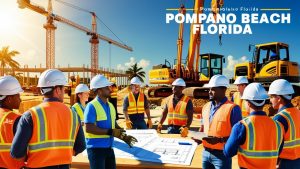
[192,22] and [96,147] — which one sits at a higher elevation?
[192,22]

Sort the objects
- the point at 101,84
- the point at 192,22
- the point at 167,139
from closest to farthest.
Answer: the point at 101,84, the point at 167,139, the point at 192,22

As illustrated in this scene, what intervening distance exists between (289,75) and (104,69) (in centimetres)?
5985

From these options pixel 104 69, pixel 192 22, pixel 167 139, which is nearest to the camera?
pixel 167 139

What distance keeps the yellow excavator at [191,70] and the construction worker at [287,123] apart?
1445 cm

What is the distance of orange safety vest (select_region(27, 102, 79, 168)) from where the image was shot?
8.55 feet

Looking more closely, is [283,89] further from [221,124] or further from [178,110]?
[178,110]

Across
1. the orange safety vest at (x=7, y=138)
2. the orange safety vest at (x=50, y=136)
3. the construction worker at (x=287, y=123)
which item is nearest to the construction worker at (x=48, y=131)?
the orange safety vest at (x=50, y=136)

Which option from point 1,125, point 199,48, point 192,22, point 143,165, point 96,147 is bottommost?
point 143,165

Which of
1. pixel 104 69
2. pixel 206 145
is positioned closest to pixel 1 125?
pixel 206 145

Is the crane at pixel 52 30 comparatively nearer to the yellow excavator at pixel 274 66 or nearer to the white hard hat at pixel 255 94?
the yellow excavator at pixel 274 66

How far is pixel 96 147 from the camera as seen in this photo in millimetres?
3494

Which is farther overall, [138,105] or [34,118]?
[138,105]

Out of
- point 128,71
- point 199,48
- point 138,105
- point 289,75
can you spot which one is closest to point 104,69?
point 128,71

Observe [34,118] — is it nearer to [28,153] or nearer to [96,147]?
[28,153]
